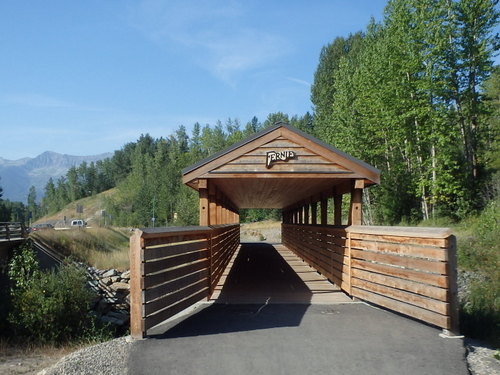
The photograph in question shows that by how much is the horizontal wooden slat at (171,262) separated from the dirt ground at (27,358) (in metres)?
3.14

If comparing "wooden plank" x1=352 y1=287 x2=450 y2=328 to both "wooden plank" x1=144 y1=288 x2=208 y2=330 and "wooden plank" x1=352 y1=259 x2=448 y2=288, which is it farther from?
Result: "wooden plank" x1=144 y1=288 x2=208 y2=330

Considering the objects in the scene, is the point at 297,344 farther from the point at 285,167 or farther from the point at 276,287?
the point at 276,287

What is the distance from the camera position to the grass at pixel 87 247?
87.5 ft

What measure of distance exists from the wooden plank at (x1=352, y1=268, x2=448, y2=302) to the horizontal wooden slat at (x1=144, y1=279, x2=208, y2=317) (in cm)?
275

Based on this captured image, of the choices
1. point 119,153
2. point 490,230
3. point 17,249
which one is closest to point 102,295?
point 17,249

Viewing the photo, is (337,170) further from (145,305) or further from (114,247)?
(114,247)

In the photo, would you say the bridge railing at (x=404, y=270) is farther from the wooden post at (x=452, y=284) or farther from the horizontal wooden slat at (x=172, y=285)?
the horizontal wooden slat at (x=172, y=285)

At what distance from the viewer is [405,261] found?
6.57 metres

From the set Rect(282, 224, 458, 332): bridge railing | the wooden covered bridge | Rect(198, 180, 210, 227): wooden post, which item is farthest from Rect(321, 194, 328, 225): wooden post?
Rect(198, 180, 210, 227): wooden post

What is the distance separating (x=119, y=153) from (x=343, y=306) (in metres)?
149

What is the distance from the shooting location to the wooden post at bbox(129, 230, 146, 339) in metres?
5.70

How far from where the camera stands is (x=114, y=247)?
3291 centimetres

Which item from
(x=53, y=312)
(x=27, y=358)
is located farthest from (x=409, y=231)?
(x=53, y=312)

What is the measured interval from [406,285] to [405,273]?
17 cm
